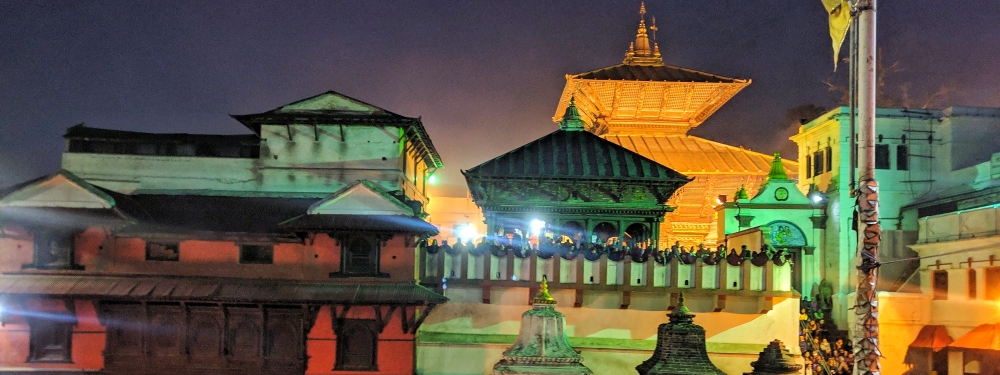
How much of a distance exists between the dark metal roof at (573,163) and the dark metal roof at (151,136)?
8867 millimetres

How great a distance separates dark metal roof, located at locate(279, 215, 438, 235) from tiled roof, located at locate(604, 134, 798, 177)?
2186 centimetres

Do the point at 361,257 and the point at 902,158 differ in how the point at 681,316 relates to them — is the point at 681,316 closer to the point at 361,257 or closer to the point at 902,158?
the point at 361,257

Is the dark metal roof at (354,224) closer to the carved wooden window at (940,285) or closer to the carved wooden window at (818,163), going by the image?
the carved wooden window at (940,285)

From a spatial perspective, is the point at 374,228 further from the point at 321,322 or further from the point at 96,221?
the point at 96,221

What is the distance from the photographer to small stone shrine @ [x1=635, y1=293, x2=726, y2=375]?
21469mm

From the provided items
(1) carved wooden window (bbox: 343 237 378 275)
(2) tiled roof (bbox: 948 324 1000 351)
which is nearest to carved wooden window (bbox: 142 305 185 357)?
(1) carved wooden window (bbox: 343 237 378 275)

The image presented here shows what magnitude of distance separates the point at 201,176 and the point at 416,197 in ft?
28.8

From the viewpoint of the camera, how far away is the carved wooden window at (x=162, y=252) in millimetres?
26734

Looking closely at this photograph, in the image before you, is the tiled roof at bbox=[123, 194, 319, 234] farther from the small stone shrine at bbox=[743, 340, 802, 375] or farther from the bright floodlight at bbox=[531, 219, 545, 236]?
the small stone shrine at bbox=[743, 340, 802, 375]

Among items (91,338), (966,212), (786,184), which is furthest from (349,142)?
(966,212)

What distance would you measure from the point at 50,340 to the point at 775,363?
21.3 m

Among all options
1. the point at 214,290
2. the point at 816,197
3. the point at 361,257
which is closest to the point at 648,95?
the point at 816,197

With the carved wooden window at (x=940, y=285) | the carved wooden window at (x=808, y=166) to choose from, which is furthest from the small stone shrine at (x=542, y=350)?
the carved wooden window at (x=808, y=166)

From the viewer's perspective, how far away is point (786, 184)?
41312 mm
